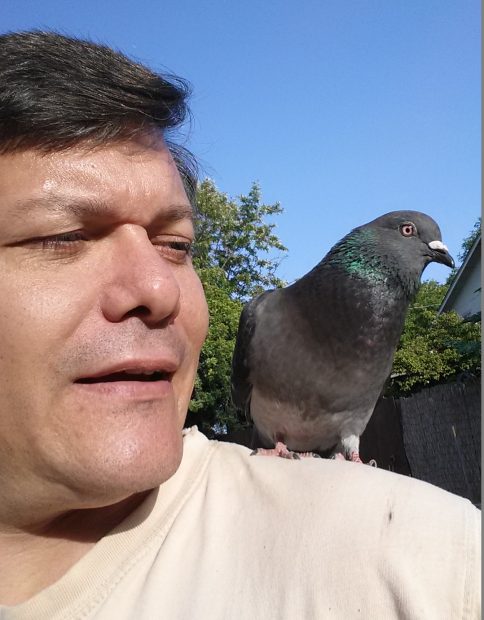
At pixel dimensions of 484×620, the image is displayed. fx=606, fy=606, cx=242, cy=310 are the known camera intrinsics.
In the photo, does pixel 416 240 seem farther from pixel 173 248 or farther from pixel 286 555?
pixel 286 555

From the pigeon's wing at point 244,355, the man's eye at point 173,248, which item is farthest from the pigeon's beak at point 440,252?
the man's eye at point 173,248

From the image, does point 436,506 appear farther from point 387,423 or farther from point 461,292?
point 461,292

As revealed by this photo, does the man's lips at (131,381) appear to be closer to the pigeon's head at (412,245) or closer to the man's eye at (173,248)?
the man's eye at (173,248)

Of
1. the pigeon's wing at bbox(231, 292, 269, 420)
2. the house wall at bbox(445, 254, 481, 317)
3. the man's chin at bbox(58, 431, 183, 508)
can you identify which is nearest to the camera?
the man's chin at bbox(58, 431, 183, 508)

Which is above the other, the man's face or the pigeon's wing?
the man's face

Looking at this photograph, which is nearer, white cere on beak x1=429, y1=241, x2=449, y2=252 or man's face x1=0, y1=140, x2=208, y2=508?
man's face x1=0, y1=140, x2=208, y2=508

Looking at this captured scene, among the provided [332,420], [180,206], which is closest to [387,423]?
[332,420]

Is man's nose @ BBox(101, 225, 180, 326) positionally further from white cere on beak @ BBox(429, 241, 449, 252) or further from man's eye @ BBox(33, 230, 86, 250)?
white cere on beak @ BBox(429, 241, 449, 252)

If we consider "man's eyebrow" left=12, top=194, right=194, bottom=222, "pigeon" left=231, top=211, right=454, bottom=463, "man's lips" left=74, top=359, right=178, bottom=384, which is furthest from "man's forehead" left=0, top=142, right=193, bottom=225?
"pigeon" left=231, top=211, right=454, bottom=463
